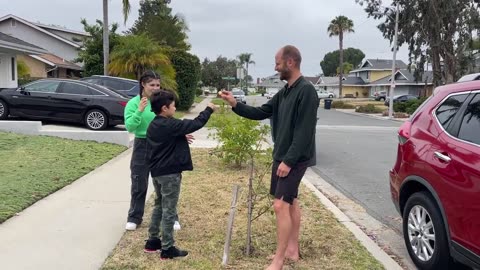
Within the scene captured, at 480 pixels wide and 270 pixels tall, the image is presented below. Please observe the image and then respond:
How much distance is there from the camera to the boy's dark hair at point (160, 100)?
4359mm

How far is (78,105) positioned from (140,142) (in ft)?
30.0

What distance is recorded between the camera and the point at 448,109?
455cm

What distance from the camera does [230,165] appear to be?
990cm

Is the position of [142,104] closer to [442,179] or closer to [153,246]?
[153,246]

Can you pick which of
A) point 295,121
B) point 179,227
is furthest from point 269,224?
point 295,121

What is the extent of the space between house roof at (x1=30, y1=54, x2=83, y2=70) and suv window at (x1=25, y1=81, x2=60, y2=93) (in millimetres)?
Result: 23878

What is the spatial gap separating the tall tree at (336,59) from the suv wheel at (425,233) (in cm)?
14228

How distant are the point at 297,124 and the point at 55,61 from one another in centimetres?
3809

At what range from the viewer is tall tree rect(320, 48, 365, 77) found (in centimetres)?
14450

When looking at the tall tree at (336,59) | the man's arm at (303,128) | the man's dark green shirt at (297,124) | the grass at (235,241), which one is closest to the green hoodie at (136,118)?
the grass at (235,241)

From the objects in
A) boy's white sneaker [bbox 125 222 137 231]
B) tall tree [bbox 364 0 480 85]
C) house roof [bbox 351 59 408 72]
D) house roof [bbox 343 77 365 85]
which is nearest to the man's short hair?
boy's white sneaker [bbox 125 222 137 231]

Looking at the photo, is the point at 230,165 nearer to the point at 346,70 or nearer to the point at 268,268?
the point at 268,268

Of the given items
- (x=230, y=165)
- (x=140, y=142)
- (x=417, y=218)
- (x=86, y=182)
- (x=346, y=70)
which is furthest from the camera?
(x=346, y=70)

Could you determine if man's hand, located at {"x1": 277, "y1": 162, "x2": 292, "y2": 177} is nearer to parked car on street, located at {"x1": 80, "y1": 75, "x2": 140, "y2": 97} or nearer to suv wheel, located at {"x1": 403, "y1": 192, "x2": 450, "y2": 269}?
suv wheel, located at {"x1": 403, "y1": 192, "x2": 450, "y2": 269}
